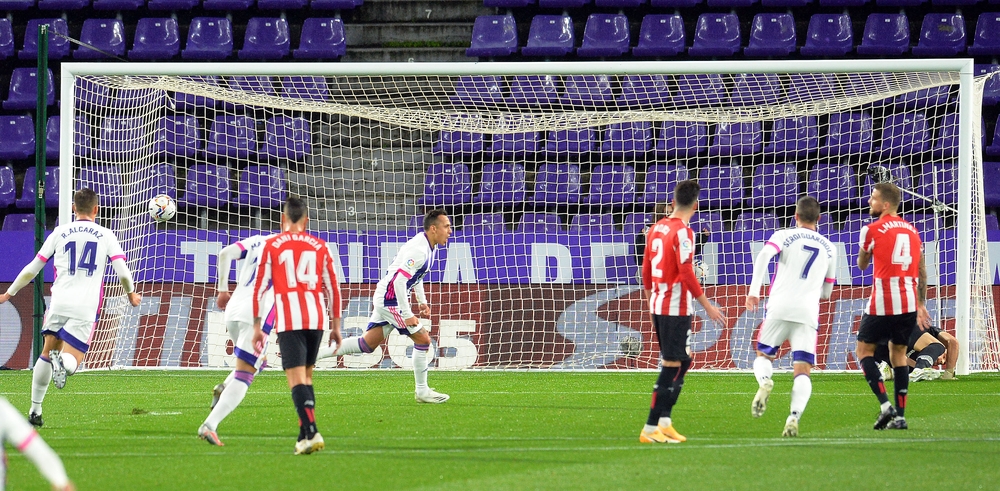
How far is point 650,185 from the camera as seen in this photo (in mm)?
15602

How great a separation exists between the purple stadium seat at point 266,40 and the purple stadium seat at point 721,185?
22.9 feet

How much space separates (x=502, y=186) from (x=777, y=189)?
372 cm

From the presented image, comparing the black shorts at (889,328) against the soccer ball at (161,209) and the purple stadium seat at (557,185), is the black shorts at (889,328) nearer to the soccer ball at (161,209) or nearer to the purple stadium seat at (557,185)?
the soccer ball at (161,209)

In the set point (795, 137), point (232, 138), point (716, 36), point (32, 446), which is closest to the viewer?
point (32, 446)

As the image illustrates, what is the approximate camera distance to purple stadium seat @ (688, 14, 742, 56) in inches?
690

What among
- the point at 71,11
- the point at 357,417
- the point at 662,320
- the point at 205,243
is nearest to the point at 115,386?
the point at 205,243

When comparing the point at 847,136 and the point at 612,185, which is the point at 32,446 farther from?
the point at 847,136

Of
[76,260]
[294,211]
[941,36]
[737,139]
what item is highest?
[941,36]

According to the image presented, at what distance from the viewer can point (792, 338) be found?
26.3ft

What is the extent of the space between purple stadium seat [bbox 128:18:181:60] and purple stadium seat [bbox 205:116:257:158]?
2314mm

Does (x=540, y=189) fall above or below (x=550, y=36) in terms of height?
below

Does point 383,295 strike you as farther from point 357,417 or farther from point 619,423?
point 619,423

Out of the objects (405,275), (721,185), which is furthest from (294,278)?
(721,185)

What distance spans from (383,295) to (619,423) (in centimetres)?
288
